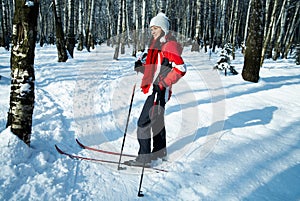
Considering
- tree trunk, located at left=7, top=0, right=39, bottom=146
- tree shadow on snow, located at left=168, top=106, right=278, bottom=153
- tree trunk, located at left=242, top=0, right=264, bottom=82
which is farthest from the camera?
tree trunk, located at left=242, top=0, right=264, bottom=82

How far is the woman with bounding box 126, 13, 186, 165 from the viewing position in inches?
123

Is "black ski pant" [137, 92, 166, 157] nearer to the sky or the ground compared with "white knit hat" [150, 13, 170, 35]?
nearer to the ground

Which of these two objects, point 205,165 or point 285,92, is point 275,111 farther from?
point 205,165

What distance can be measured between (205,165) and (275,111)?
3776 mm

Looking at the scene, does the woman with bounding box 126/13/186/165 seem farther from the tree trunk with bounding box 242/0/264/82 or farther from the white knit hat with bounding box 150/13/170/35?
the tree trunk with bounding box 242/0/264/82

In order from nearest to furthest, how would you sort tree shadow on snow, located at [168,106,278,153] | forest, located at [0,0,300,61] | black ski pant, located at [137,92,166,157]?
black ski pant, located at [137,92,166,157]
tree shadow on snow, located at [168,106,278,153]
forest, located at [0,0,300,61]

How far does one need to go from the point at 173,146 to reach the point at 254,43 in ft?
20.7

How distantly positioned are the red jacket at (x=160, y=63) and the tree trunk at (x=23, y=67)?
160cm

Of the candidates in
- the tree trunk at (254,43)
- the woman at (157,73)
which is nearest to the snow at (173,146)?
the woman at (157,73)

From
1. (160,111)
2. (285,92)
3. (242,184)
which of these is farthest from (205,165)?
(285,92)

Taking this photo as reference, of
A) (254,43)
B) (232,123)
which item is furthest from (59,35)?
(232,123)

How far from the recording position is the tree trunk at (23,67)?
308cm

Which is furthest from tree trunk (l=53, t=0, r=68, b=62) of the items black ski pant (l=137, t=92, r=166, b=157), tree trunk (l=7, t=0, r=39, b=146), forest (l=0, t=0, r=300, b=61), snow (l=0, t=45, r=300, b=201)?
black ski pant (l=137, t=92, r=166, b=157)

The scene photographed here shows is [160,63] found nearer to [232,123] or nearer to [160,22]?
[160,22]
